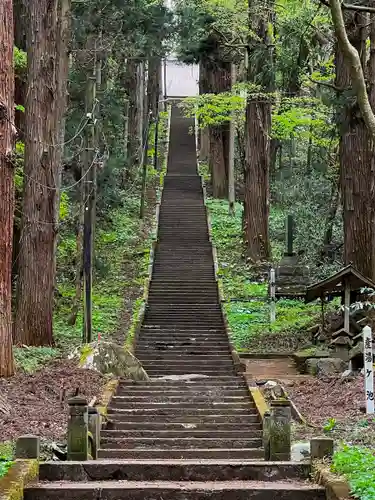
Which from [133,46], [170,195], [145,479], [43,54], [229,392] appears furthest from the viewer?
[170,195]

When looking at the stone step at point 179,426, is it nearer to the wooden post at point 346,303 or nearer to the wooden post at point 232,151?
the wooden post at point 346,303

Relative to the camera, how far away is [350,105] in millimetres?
15859

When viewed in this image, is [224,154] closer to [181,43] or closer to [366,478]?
[181,43]

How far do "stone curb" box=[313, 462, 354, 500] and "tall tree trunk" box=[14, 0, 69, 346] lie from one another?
385 inches

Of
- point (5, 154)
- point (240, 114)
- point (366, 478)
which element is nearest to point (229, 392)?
point (5, 154)

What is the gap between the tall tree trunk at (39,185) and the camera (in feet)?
49.6

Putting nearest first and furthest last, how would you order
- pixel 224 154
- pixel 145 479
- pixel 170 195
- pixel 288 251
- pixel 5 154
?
1. pixel 145 479
2. pixel 5 154
3. pixel 288 251
4. pixel 224 154
5. pixel 170 195

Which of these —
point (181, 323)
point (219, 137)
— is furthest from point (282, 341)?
point (219, 137)

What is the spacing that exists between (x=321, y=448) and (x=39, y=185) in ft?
33.2

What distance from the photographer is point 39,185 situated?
601 inches

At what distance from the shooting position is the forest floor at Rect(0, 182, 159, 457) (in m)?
8.88

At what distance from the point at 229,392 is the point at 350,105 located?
23.5 ft

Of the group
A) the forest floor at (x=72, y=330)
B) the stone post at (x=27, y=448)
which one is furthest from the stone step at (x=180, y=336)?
the stone post at (x=27, y=448)

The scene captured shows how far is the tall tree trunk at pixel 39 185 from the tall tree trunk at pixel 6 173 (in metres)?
4.46
